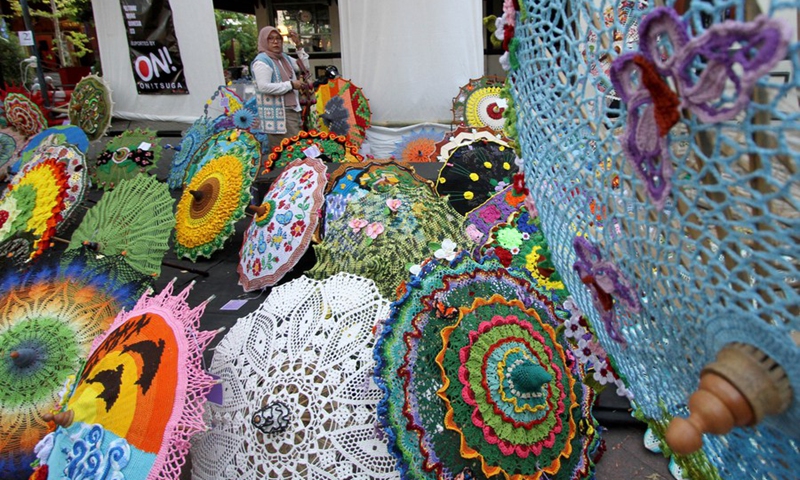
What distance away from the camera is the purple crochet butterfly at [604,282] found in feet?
2.58

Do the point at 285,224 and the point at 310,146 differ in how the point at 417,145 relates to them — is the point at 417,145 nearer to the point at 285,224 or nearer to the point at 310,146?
the point at 310,146

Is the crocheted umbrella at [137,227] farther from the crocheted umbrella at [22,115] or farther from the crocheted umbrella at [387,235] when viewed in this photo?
the crocheted umbrella at [22,115]

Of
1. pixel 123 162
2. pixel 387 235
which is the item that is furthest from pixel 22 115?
pixel 387 235

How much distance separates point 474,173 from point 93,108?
4.94 m

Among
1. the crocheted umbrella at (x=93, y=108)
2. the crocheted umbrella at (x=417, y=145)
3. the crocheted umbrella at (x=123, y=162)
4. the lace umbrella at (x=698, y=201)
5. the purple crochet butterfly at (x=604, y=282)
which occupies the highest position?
the lace umbrella at (x=698, y=201)

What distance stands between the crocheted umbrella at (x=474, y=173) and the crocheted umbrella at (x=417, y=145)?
→ 2.08 meters

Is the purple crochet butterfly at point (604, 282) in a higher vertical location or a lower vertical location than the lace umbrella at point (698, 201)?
lower

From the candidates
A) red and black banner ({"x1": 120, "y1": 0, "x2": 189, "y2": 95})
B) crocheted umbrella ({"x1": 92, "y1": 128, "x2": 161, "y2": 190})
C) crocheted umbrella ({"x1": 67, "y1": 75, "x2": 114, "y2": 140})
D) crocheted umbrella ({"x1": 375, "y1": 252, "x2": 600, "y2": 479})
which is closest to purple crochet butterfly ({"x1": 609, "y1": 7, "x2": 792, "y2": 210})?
crocheted umbrella ({"x1": 375, "y1": 252, "x2": 600, "y2": 479})

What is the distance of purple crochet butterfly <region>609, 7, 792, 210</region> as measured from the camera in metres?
0.47

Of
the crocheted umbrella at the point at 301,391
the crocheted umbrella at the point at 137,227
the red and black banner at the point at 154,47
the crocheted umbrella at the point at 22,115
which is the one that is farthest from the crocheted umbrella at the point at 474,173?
the red and black banner at the point at 154,47

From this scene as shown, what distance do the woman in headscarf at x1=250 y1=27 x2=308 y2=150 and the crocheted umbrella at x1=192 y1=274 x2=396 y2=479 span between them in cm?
348

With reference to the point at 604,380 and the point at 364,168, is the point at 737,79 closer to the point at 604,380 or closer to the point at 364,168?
the point at 604,380

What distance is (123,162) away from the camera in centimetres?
525

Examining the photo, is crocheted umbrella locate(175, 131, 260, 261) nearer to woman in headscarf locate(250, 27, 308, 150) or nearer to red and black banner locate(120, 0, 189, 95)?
woman in headscarf locate(250, 27, 308, 150)
